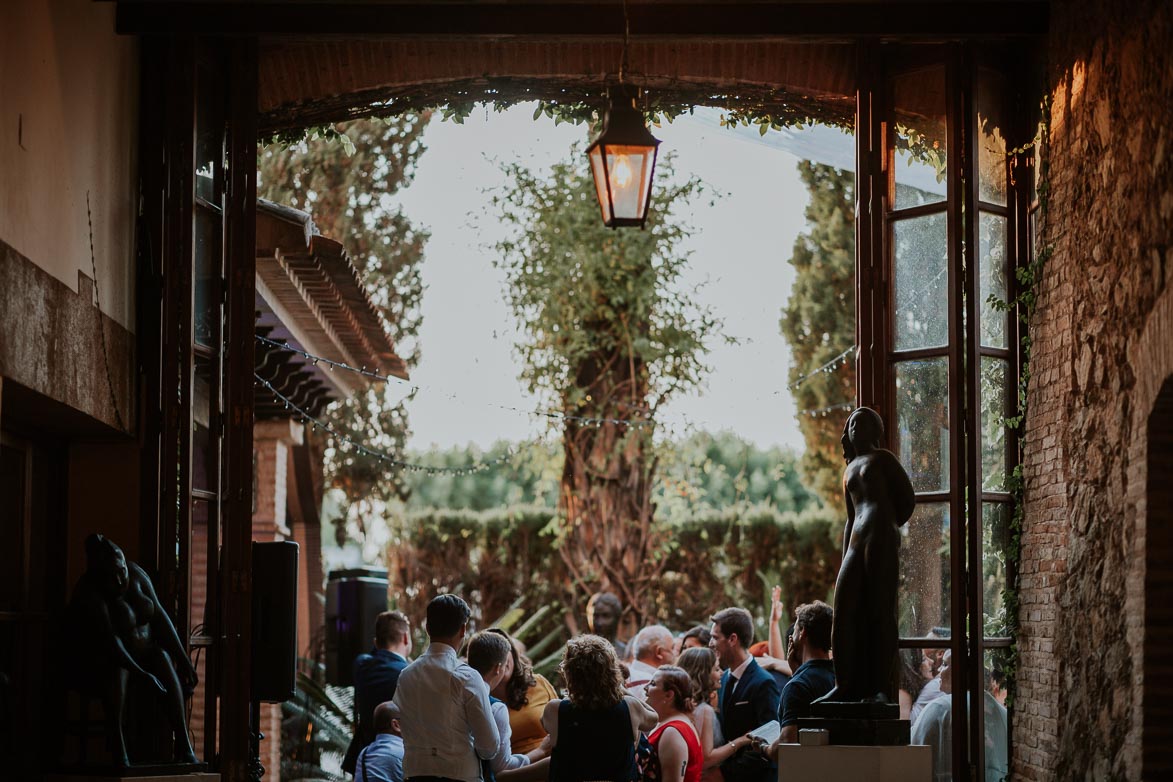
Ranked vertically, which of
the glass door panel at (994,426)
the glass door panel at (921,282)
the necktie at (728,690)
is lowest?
the necktie at (728,690)

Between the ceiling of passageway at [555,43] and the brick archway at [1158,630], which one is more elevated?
the ceiling of passageway at [555,43]

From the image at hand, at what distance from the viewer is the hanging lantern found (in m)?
5.70

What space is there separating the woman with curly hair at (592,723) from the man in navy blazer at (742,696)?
895mm

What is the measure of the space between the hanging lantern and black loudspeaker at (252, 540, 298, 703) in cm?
305

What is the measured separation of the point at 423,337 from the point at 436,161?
252 centimetres

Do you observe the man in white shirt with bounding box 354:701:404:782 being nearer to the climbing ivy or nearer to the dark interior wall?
the dark interior wall

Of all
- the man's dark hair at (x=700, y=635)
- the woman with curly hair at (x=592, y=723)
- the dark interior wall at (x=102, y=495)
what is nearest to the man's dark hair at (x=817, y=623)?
the woman with curly hair at (x=592, y=723)

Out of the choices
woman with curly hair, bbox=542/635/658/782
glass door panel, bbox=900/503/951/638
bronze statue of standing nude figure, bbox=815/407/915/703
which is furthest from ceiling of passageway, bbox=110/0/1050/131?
woman with curly hair, bbox=542/635/658/782

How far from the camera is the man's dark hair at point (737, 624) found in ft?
23.9

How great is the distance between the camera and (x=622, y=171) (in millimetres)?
5727

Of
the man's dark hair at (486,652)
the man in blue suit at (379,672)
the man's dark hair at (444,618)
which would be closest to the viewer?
the man's dark hair at (444,618)

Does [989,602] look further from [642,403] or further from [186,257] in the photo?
[642,403]

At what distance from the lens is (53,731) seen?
6117 mm

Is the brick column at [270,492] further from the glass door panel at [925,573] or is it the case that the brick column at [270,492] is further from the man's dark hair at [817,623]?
the man's dark hair at [817,623]
